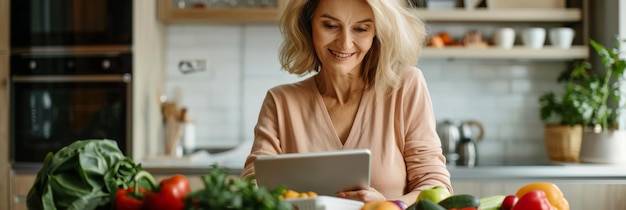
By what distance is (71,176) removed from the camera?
1.26 m

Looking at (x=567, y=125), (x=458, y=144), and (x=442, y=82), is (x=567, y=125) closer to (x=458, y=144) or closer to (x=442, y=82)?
(x=458, y=144)

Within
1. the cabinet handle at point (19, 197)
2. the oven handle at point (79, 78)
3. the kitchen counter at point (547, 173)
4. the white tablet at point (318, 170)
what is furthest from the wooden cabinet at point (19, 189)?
the white tablet at point (318, 170)

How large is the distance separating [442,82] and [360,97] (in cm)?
197

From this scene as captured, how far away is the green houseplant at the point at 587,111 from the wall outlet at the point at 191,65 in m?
1.87

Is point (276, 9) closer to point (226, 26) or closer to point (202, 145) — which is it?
point (226, 26)

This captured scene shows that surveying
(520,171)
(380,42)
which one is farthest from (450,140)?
(380,42)

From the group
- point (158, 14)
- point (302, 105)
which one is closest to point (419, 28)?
point (302, 105)

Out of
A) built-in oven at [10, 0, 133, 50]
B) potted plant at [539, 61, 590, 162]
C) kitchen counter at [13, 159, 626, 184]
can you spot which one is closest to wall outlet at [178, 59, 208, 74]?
built-in oven at [10, 0, 133, 50]

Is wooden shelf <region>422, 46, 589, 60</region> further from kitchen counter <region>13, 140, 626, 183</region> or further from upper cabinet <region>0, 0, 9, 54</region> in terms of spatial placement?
upper cabinet <region>0, 0, 9, 54</region>

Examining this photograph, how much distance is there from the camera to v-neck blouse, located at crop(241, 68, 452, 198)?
1.91 m

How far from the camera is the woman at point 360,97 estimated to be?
1874 mm

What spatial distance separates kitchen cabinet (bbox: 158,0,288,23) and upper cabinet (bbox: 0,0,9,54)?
0.76 metres

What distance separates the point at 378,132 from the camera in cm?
196

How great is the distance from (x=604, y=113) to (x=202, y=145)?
84.9 inches
